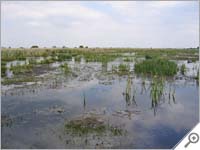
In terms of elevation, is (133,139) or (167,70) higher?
(167,70)

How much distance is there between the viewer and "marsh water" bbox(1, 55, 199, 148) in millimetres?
5723

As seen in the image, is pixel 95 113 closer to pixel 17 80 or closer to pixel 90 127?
pixel 90 127

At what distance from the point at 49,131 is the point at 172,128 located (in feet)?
8.71

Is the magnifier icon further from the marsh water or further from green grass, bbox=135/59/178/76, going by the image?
green grass, bbox=135/59/178/76

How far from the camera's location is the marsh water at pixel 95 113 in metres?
5.72

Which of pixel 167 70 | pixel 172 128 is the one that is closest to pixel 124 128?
Result: pixel 172 128

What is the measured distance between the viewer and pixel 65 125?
6.52 m

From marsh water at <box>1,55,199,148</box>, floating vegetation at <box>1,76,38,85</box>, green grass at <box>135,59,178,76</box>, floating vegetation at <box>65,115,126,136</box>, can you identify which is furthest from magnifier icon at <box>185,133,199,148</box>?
green grass at <box>135,59,178,76</box>

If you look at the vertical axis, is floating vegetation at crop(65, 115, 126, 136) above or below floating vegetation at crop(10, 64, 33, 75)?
below

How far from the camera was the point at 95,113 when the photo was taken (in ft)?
24.5

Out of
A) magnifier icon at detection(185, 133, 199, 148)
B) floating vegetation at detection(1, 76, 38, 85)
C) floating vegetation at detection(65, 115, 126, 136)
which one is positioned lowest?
floating vegetation at detection(65, 115, 126, 136)

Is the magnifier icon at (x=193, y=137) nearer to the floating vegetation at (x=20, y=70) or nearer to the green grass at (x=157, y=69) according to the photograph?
the green grass at (x=157, y=69)

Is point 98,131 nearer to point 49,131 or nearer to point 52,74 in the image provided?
point 49,131

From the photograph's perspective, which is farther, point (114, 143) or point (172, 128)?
point (172, 128)
